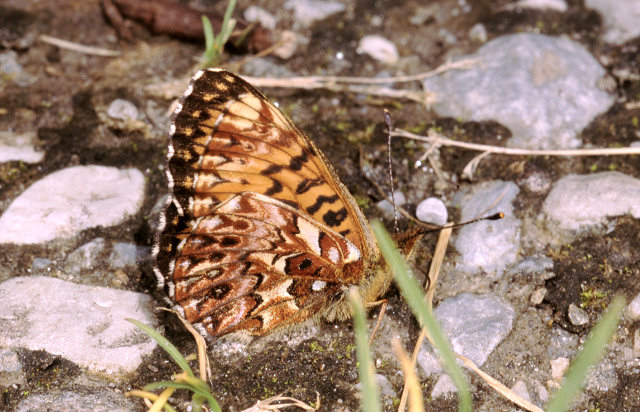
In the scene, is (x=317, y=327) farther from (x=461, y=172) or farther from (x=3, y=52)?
(x=3, y=52)

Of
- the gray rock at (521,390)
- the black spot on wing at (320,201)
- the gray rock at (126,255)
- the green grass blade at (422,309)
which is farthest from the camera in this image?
the gray rock at (126,255)

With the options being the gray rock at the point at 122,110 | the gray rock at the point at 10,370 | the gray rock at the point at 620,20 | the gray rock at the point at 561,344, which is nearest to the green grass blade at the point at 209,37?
the gray rock at the point at 122,110

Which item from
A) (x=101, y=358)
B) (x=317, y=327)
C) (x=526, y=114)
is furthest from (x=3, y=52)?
(x=526, y=114)

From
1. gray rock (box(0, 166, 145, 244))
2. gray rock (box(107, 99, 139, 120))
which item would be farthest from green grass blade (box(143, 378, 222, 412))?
gray rock (box(107, 99, 139, 120))

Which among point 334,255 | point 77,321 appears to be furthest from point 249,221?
point 77,321

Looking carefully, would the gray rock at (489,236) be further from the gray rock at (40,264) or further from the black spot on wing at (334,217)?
the gray rock at (40,264)
